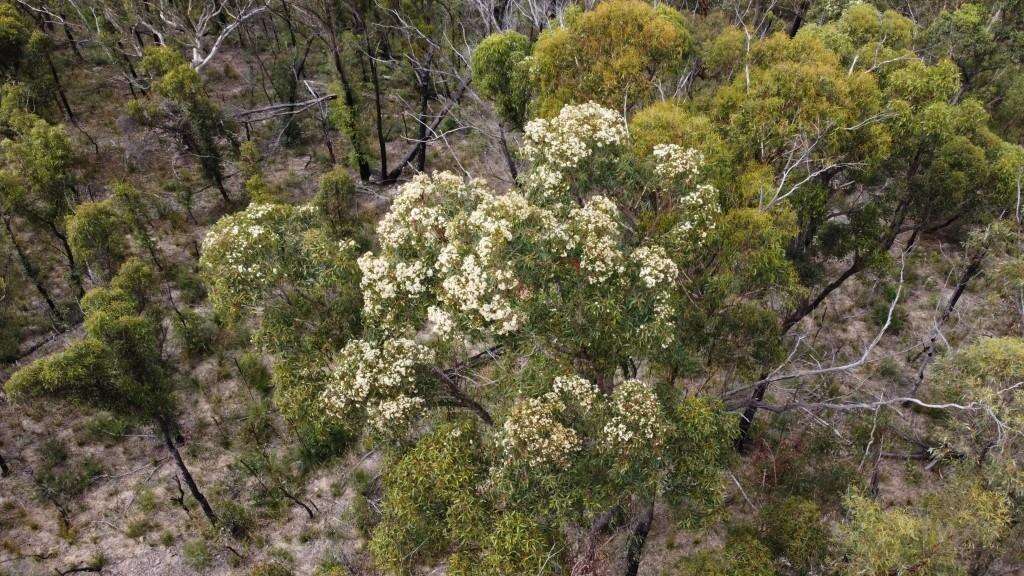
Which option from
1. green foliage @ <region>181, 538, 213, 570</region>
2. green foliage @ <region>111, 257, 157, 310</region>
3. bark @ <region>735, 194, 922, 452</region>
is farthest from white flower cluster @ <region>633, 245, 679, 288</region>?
green foliage @ <region>111, 257, 157, 310</region>

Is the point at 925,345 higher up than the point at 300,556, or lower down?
higher up

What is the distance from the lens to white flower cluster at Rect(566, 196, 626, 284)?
390 inches

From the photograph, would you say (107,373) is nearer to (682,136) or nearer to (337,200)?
(337,200)

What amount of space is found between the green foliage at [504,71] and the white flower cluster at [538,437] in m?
11.4

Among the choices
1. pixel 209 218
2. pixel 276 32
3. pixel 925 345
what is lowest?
pixel 925 345

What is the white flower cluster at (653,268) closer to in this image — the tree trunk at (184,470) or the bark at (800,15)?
the tree trunk at (184,470)

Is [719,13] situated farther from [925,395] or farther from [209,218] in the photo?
[209,218]

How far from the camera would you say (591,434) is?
34.7ft

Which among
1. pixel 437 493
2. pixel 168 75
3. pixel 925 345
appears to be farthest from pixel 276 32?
pixel 925 345

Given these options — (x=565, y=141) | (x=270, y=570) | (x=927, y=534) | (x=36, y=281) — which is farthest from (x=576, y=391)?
(x=36, y=281)

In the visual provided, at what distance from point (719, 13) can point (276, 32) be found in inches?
948

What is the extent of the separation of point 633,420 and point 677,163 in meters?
5.35

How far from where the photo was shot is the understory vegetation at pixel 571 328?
10500mm

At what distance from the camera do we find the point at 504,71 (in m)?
18.5
